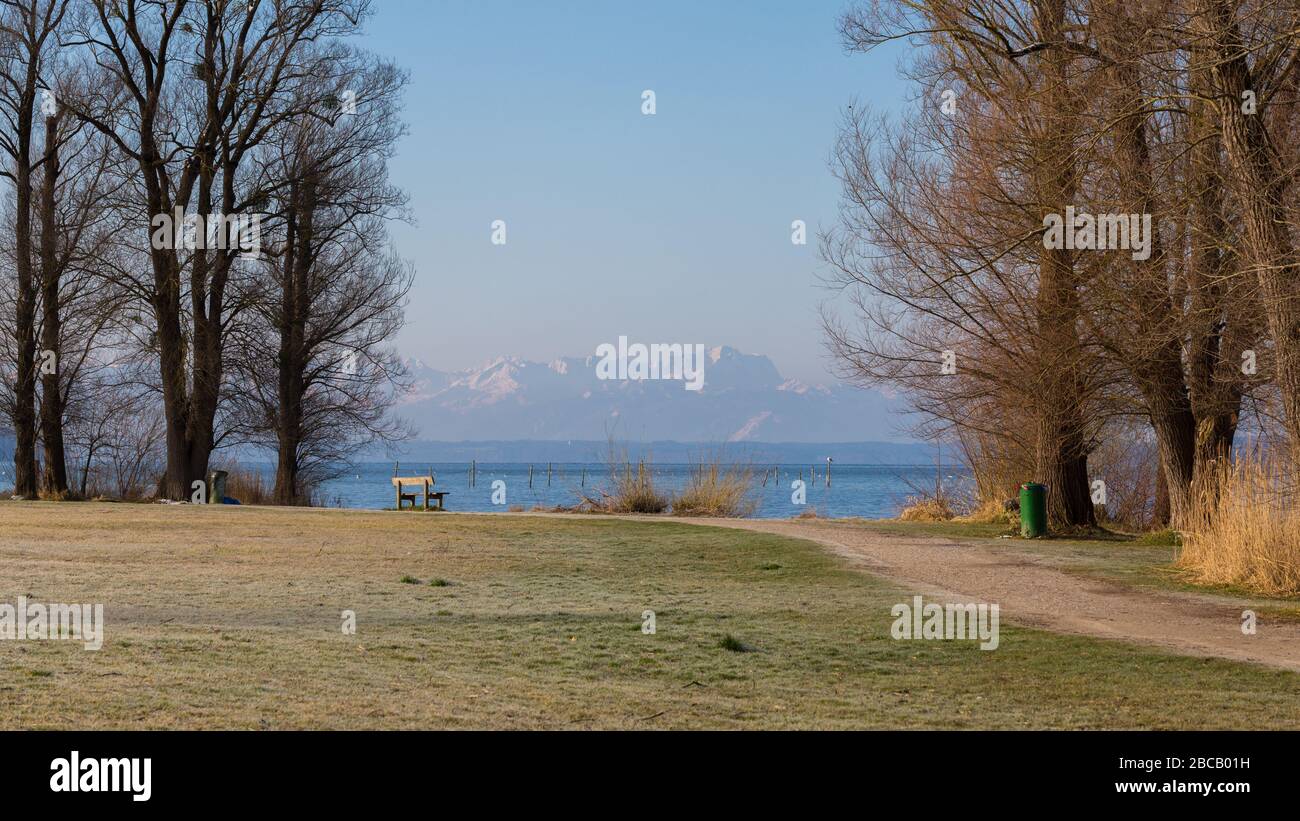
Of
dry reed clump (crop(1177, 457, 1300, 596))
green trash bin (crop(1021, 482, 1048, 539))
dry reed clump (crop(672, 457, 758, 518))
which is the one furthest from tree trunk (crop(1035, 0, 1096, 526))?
dry reed clump (crop(672, 457, 758, 518))

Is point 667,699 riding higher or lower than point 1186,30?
lower

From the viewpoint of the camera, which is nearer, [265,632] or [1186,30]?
[265,632]

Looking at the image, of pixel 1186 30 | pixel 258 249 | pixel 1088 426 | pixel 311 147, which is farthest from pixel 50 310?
pixel 1186 30

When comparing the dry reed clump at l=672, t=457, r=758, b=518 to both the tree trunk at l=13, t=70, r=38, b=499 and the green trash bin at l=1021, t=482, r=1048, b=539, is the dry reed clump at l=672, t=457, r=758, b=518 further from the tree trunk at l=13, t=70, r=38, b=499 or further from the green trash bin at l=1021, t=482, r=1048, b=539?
the tree trunk at l=13, t=70, r=38, b=499

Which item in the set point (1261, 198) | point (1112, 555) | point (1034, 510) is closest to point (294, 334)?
point (1034, 510)

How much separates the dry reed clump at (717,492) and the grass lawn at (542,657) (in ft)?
38.8

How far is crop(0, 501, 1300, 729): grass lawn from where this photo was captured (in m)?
7.39

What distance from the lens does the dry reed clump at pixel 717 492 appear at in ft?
95.3

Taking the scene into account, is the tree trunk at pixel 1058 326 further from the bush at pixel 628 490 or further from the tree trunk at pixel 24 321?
the tree trunk at pixel 24 321

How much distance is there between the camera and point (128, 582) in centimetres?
1330

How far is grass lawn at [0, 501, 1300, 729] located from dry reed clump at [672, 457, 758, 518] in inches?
466

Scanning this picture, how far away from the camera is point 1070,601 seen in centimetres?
1362
